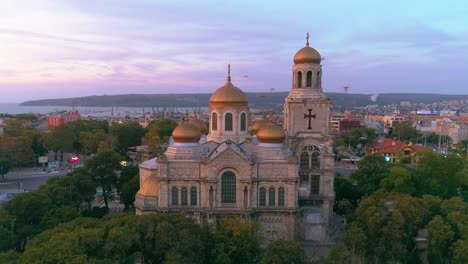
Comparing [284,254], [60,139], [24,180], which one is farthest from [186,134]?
[60,139]

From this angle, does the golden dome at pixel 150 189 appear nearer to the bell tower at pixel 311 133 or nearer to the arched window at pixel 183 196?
the arched window at pixel 183 196

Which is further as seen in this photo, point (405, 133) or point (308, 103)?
point (405, 133)

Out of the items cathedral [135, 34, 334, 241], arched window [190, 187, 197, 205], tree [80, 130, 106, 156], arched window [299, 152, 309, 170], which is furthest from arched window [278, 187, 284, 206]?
tree [80, 130, 106, 156]

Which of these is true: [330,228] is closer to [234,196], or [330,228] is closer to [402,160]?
[234,196]

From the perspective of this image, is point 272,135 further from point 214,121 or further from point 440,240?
point 440,240

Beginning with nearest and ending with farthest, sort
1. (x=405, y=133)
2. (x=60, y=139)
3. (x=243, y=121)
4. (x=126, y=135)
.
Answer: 1. (x=243, y=121)
2. (x=60, y=139)
3. (x=126, y=135)
4. (x=405, y=133)

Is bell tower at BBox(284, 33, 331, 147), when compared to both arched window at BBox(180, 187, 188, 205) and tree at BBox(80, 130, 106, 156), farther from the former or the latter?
tree at BBox(80, 130, 106, 156)

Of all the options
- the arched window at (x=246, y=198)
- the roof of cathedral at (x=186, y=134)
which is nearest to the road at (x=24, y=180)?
the roof of cathedral at (x=186, y=134)
